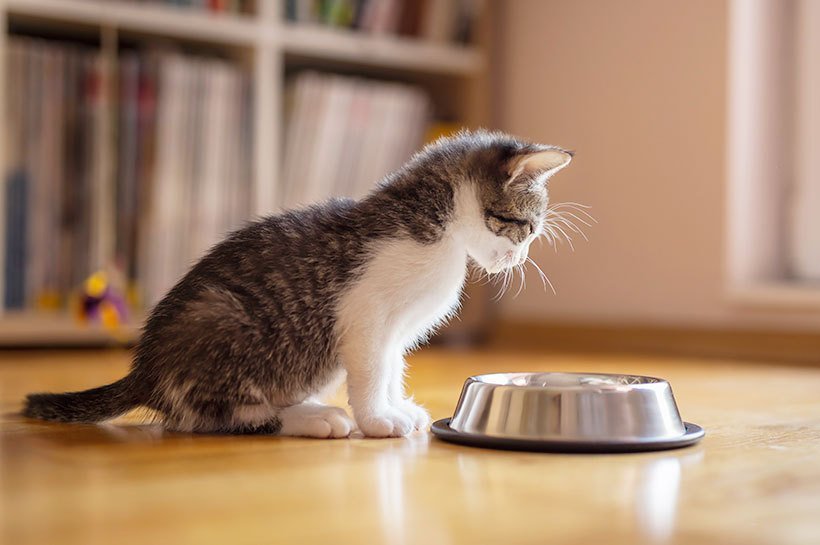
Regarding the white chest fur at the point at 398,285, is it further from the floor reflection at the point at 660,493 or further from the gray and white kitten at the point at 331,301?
Answer: the floor reflection at the point at 660,493

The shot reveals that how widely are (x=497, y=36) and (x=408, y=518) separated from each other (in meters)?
3.01

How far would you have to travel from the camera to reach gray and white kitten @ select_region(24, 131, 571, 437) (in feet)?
4.50

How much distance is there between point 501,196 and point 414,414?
333 mm

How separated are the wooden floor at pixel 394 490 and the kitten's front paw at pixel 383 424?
0.02 metres

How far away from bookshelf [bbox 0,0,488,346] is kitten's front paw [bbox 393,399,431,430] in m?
1.59

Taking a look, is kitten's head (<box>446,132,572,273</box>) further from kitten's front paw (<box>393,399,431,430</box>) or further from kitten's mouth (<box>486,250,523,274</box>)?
kitten's front paw (<box>393,399,431,430</box>)

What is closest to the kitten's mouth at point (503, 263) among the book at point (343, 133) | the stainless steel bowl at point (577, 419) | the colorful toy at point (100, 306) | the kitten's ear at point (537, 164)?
the kitten's ear at point (537, 164)

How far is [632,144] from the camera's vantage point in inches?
124

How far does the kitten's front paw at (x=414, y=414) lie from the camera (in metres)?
1.44

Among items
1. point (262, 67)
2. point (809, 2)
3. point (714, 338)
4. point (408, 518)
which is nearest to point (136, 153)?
point (262, 67)

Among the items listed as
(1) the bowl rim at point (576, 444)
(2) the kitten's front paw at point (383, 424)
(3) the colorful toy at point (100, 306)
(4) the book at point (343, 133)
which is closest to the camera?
(1) the bowl rim at point (576, 444)

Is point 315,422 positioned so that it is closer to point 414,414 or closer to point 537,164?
point 414,414

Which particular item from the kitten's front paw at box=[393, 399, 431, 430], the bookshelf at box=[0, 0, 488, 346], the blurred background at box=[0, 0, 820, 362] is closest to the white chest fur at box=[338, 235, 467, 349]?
the kitten's front paw at box=[393, 399, 431, 430]

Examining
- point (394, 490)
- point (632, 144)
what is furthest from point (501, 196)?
point (632, 144)
